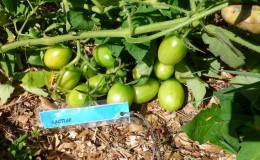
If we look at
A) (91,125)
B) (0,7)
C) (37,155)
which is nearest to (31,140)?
(37,155)

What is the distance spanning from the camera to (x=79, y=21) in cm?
211

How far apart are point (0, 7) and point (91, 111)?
77 cm

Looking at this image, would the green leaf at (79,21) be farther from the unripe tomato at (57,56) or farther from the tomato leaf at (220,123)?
the tomato leaf at (220,123)

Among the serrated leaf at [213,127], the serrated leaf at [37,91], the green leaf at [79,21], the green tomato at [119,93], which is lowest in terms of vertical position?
the serrated leaf at [213,127]

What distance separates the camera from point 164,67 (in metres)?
2.24

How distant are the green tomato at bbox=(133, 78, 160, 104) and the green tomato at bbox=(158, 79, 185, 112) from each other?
1.5 inches

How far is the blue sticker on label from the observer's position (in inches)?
84.0

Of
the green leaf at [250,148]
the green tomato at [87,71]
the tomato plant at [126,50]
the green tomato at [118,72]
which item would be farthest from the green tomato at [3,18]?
the green leaf at [250,148]

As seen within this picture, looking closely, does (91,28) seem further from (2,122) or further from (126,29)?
(2,122)

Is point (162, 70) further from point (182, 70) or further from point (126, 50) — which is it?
point (126, 50)

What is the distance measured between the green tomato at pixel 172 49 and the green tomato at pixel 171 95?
19 centimetres

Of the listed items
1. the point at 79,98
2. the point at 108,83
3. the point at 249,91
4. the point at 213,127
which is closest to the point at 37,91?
the point at 79,98

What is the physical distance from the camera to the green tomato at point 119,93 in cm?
215

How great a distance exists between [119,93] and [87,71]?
24 centimetres
